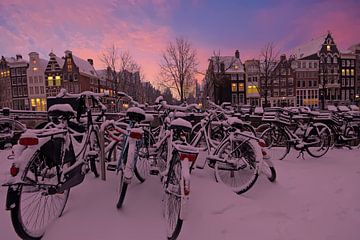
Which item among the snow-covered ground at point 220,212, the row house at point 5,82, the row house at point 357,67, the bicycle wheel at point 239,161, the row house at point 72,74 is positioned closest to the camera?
the snow-covered ground at point 220,212

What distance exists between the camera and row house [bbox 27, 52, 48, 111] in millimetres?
44062

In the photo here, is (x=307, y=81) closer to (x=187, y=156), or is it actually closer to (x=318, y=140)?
(x=318, y=140)

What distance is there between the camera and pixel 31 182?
2098mm

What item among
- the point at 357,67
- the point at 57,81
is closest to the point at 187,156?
the point at 57,81

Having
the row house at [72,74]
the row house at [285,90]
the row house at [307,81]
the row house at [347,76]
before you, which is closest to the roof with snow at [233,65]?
the row house at [285,90]

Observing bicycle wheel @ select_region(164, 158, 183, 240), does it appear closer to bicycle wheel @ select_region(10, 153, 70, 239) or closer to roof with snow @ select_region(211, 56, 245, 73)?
bicycle wheel @ select_region(10, 153, 70, 239)

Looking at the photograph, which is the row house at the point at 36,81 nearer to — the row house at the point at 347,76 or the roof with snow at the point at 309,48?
the roof with snow at the point at 309,48

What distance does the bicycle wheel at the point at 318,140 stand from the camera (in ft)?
17.7

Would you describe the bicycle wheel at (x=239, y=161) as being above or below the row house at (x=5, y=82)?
below

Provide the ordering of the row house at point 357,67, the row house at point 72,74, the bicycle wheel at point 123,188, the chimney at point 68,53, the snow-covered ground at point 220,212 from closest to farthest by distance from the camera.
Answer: the snow-covered ground at point 220,212 → the bicycle wheel at point 123,188 → the chimney at point 68,53 → the row house at point 72,74 → the row house at point 357,67

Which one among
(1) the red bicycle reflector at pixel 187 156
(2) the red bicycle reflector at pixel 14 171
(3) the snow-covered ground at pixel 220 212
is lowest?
(3) the snow-covered ground at pixel 220 212

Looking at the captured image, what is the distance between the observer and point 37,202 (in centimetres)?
263

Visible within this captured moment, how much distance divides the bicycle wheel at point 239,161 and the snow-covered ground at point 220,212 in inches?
6.5

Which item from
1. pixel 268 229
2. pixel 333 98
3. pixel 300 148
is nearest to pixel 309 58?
pixel 333 98
